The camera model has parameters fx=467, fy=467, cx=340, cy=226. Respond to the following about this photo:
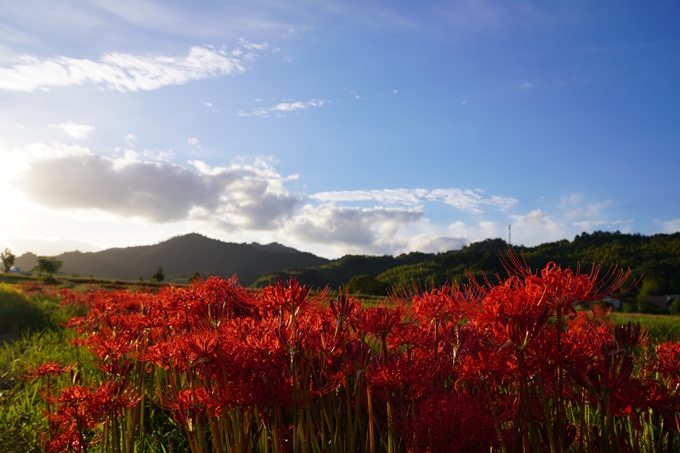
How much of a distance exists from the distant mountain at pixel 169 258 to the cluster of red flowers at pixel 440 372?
109 metres

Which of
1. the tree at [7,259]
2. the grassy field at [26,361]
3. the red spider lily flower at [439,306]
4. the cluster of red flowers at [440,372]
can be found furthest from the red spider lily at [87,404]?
the tree at [7,259]

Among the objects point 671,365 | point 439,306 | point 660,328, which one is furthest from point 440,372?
point 660,328

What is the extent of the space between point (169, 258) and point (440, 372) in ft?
478

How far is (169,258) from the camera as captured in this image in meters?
139

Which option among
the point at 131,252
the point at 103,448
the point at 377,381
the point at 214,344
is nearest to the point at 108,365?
the point at 103,448

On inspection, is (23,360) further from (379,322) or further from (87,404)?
(379,322)

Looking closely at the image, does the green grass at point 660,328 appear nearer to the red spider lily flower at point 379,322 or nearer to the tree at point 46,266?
the red spider lily flower at point 379,322

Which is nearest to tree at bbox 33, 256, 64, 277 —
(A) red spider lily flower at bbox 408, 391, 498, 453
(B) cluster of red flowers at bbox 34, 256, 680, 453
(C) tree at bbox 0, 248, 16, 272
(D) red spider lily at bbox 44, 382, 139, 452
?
(C) tree at bbox 0, 248, 16, 272

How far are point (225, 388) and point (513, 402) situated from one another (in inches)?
55.1

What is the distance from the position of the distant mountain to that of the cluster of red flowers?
10921 centimetres

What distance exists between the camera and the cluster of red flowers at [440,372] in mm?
1972

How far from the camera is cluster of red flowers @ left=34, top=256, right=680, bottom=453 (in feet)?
6.47

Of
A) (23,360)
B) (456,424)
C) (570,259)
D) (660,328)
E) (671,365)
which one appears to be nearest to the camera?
(456,424)

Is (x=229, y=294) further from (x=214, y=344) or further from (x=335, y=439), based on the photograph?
(x=335, y=439)
